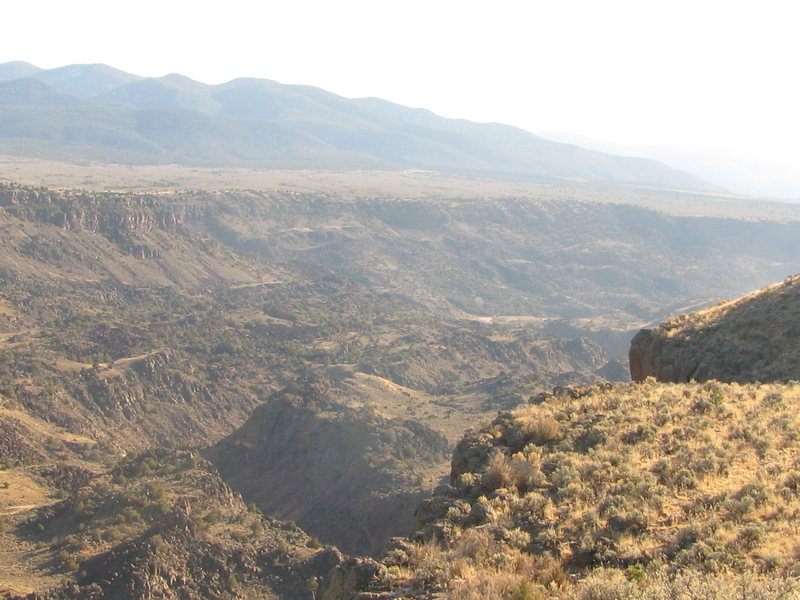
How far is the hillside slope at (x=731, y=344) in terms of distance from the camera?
75.5 feet

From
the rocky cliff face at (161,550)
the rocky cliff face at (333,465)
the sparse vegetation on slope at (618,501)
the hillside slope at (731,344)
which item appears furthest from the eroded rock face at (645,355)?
the rocky cliff face at (333,465)

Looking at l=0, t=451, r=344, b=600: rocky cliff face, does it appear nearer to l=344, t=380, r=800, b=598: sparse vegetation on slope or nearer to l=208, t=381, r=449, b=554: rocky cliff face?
l=208, t=381, r=449, b=554: rocky cliff face

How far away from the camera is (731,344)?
2422cm

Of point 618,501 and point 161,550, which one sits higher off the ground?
point 618,501

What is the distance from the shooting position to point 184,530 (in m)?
27.9

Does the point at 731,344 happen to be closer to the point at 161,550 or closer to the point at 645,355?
the point at 645,355

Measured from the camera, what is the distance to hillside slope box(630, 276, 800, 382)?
75.5ft

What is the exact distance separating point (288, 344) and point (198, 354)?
30.2 ft

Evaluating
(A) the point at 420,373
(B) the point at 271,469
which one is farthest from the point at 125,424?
(A) the point at 420,373

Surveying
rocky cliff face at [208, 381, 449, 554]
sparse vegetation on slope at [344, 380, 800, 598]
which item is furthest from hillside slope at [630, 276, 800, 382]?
rocky cliff face at [208, 381, 449, 554]

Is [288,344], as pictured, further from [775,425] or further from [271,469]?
[775,425]

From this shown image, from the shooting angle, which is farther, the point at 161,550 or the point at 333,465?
the point at 333,465

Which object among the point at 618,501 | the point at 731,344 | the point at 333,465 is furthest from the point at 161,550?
the point at 333,465

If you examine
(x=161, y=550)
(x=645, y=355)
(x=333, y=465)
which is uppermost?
(x=645, y=355)
